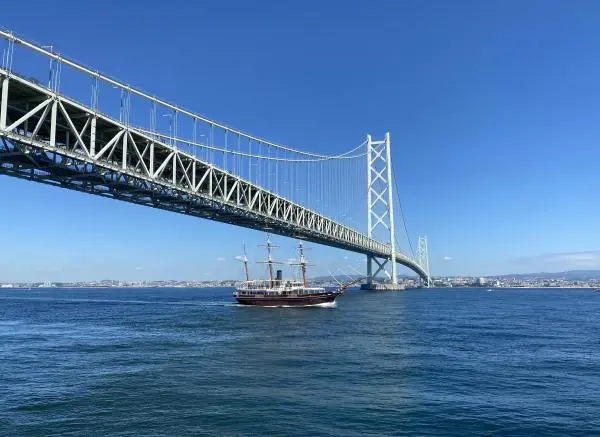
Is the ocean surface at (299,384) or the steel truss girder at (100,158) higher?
the steel truss girder at (100,158)

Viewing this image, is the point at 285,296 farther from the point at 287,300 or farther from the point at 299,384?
the point at 299,384

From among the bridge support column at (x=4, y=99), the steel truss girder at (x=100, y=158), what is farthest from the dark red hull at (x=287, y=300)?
the bridge support column at (x=4, y=99)

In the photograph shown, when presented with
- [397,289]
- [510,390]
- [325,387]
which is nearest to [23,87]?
[325,387]

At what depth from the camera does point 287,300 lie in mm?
68938

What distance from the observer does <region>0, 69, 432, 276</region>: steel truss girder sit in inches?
941

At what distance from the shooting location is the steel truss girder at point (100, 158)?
78.4 feet

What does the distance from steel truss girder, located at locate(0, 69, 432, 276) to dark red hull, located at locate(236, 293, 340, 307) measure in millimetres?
16028

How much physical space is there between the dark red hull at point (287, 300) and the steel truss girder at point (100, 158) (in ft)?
52.6

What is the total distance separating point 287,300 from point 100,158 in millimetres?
42145

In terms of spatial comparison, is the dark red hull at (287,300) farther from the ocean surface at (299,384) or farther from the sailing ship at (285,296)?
the ocean surface at (299,384)

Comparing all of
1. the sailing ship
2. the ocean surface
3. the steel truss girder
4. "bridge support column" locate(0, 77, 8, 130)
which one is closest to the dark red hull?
the sailing ship

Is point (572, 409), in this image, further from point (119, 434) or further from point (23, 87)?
point (23, 87)

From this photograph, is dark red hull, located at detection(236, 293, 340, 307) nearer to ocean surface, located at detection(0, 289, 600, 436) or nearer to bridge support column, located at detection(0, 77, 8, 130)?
ocean surface, located at detection(0, 289, 600, 436)

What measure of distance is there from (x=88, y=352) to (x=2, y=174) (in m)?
11.3
